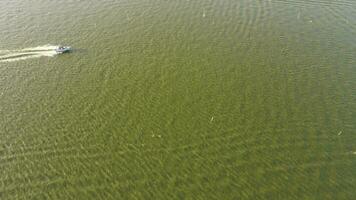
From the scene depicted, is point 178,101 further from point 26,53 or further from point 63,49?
point 26,53

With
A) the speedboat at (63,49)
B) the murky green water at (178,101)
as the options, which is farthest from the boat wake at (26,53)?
the speedboat at (63,49)

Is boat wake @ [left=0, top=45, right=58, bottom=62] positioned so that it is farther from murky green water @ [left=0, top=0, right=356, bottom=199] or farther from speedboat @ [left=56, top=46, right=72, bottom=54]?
speedboat @ [left=56, top=46, right=72, bottom=54]

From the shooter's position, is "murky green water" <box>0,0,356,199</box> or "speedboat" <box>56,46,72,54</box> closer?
"murky green water" <box>0,0,356,199</box>

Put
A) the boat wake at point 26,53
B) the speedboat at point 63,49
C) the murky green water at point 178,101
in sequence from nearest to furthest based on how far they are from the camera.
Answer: the murky green water at point 178,101 < the boat wake at point 26,53 < the speedboat at point 63,49

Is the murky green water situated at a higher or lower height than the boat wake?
lower

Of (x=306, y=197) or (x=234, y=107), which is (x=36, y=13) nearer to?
(x=234, y=107)

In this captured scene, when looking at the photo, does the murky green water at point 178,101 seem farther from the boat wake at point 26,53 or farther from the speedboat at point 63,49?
the speedboat at point 63,49

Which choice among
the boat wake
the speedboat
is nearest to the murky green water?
the boat wake

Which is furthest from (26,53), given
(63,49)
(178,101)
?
(178,101)
